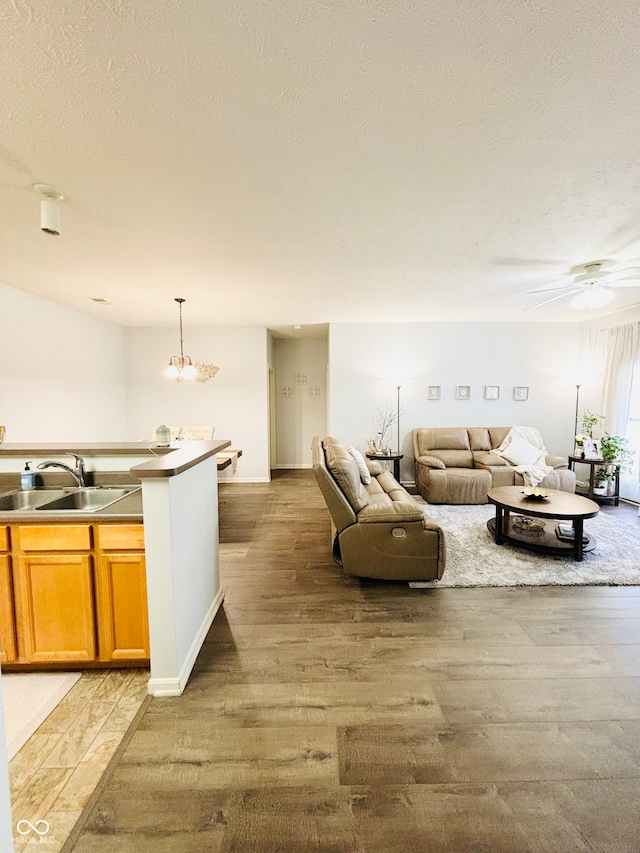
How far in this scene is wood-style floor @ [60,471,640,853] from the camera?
3.83 ft

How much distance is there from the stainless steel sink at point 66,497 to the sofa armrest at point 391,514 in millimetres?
1604

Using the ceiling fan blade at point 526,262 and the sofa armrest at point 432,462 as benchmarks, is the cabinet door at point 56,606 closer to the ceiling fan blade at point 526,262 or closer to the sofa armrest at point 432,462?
the ceiling fan blade at point 526,262

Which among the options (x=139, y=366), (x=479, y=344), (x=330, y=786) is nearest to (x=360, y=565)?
(x=330, y=786)

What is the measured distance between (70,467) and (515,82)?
299 centimetres

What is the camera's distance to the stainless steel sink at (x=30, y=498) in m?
2.12

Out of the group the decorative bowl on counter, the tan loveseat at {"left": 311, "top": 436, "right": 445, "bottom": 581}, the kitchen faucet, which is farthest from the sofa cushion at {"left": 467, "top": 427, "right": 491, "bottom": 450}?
the kitchen faucet

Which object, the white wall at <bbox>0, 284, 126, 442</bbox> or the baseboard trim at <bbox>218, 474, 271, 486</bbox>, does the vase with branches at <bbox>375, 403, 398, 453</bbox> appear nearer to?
the baseboard trim at <bbox>218, 474, 271, 486</bbox>

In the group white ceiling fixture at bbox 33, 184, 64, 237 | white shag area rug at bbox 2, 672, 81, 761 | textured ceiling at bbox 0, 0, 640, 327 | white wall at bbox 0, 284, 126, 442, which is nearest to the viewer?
textured ceiling at bbox 0, 0, 640, 327

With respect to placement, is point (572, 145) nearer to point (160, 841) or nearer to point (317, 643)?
point (317, 643)

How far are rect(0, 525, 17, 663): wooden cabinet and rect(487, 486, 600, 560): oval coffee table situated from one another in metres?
3.60

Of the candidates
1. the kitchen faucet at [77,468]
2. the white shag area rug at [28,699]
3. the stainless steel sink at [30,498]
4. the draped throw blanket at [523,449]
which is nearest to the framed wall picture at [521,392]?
the draped throw blanket at [523,449]

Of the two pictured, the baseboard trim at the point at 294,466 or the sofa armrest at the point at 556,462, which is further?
the baseboard trim at the point at 294,466

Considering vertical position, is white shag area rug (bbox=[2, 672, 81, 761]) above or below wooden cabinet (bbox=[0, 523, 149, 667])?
below

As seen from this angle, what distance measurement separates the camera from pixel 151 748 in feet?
4.71
